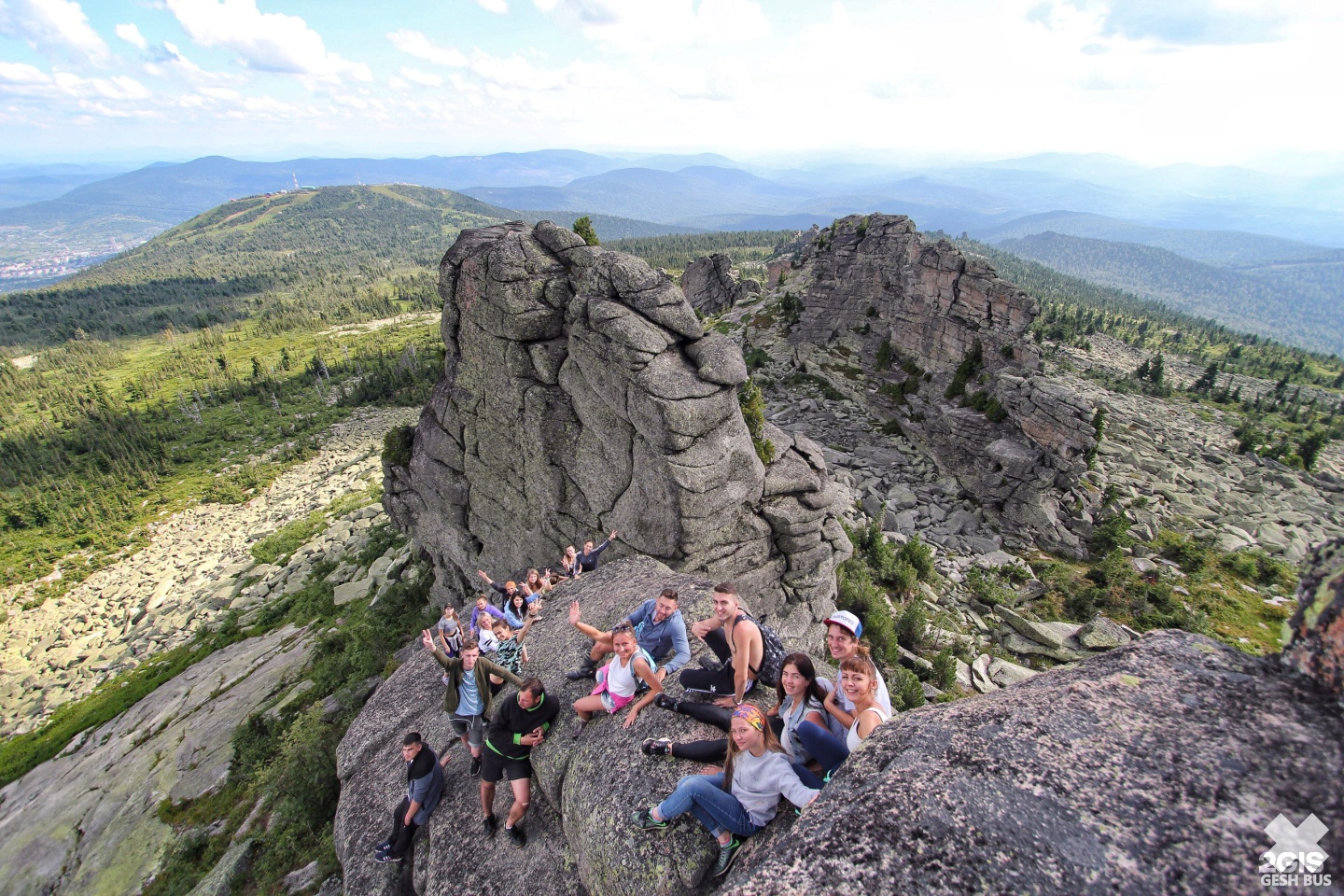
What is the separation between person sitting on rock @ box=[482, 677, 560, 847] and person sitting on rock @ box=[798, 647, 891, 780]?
5564 mm

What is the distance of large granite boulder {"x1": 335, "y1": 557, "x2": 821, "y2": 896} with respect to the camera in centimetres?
920

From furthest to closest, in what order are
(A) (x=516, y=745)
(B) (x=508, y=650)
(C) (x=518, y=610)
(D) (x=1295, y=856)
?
(C) (x=518, y=610) → (B) (x=508, y=650) → (A) (x=516, y=745) → (D) (x=1295, y=856)

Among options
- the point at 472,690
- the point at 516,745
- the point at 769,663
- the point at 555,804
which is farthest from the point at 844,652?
the point at 472,690

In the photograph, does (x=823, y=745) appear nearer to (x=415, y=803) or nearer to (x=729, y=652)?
(x=729, y=652)

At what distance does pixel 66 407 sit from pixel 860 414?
489 feet

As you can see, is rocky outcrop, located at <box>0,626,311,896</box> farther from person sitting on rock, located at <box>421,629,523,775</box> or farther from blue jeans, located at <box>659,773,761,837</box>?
blue jeans, located at <box>659,773,761,837</box>

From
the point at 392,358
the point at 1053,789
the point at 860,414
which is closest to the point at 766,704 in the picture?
the point at 1053,789

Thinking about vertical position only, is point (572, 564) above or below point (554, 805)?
below

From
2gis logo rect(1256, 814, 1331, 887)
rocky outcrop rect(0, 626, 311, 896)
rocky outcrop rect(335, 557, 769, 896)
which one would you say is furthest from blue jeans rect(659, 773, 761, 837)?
rocky outcrop rect(0, 626, 311, 896)

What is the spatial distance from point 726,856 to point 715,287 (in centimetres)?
9038

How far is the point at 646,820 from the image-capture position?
9.07 meters

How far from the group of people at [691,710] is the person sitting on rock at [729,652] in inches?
1.0

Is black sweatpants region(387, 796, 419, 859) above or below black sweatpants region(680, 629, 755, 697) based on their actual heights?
below

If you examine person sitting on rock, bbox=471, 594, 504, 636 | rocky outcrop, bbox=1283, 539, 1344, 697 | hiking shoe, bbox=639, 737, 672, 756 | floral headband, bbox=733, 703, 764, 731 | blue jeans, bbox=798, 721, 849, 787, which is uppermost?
rocky outcrop, bbox=1283, 539, 1344, 697
